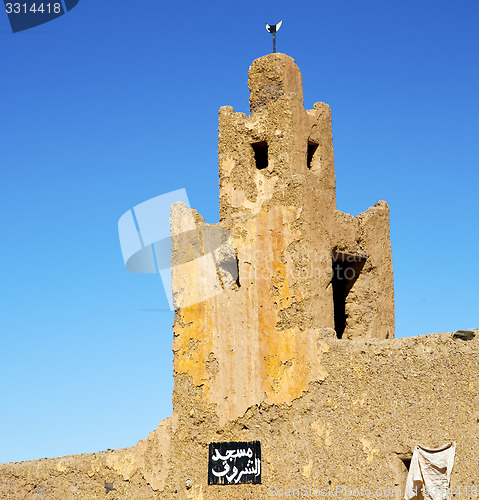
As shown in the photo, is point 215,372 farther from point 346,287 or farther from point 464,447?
point 464,447

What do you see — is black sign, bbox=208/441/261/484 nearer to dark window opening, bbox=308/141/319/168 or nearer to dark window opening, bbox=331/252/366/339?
dark window opening, bbox=331/252/366/339

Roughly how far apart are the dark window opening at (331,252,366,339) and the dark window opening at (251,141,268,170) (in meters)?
1.80

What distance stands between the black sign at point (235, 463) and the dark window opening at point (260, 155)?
4064mm

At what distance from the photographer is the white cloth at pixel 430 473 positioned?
10.9 m

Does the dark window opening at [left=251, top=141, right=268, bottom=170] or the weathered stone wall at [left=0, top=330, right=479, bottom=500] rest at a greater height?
the dark window opening at [left=251, top=141, right=268, bottom=170]

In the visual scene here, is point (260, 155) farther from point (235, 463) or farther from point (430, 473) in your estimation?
point (430, 473)

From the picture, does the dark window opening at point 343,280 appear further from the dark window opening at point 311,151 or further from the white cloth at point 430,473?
the white cloth at point 430,473

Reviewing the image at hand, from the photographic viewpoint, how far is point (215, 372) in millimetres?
13070

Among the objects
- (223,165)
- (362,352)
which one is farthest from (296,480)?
(223,165)

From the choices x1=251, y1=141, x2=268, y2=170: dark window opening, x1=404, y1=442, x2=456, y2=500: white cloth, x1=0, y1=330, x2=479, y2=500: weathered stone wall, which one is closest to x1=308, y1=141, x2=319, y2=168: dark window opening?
x1=251, y1=141, x2=268, y2=170: dark window opening

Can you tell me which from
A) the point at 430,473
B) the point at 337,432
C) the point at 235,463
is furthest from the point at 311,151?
the point at 430,473

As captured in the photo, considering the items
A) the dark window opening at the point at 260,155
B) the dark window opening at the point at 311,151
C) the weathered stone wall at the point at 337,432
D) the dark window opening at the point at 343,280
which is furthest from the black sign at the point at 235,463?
the dark window opening at the point at 311,151

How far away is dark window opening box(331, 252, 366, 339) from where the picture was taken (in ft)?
46.3

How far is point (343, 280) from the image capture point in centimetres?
1428
